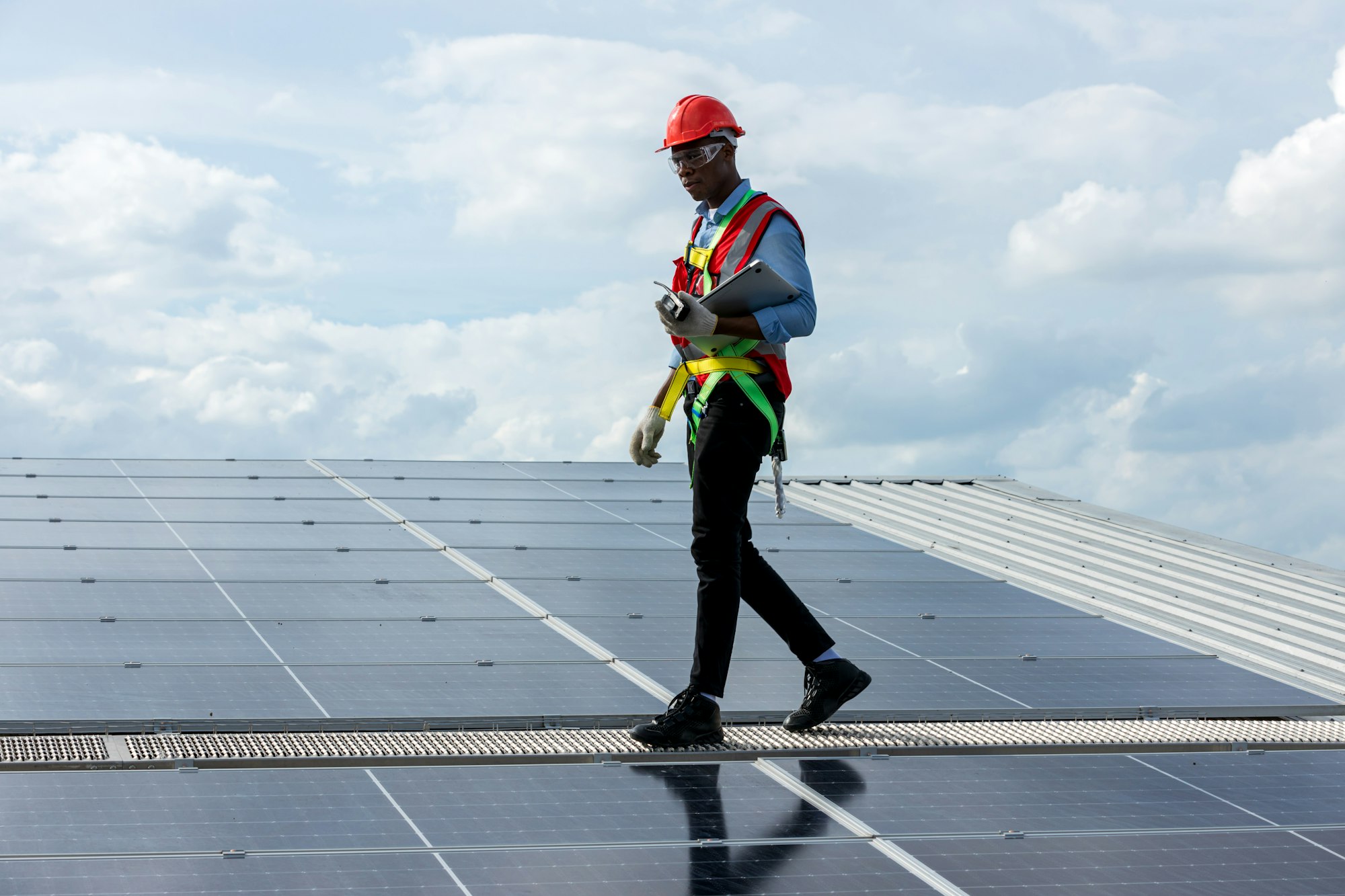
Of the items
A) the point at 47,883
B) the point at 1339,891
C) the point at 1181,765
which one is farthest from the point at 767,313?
the point at 47,883

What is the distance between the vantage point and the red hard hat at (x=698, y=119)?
261 inches

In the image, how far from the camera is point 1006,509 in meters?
14.4

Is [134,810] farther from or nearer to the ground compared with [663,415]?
nearer to the ground

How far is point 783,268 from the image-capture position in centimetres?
658

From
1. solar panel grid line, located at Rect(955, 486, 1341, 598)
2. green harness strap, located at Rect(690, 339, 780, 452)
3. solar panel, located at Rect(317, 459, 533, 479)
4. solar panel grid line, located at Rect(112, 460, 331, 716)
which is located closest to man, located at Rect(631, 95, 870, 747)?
green harness strap, located at Rect(690, 339, 780, 452)

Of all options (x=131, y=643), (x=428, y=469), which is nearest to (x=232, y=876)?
(x=131, y=643)

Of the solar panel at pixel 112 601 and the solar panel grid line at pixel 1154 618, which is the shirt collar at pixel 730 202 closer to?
the solar panel at pixel 112 601

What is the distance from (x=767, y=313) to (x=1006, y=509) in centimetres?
855

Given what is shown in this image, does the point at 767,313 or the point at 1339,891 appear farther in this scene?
the point at 767,313

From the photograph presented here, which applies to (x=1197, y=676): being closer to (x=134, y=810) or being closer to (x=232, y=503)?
(x=134, y=810)

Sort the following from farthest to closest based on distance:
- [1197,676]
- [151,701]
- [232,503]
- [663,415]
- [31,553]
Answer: [232,503] < [31,553] < [1197,676] < [663,415] < [151,701]

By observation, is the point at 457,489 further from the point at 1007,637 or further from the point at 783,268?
the point at 783,268

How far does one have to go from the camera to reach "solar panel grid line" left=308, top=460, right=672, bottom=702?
7340 millimetres

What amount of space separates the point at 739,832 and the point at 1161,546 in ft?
28.4
